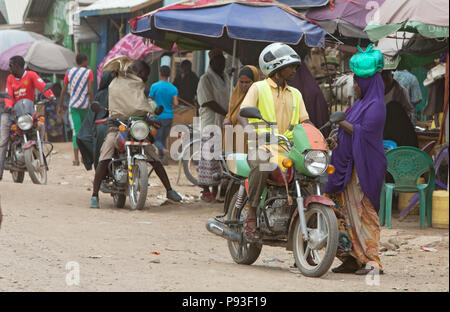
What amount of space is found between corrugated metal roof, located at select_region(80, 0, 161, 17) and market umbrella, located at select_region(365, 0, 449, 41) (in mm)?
11588

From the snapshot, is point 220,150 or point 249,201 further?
point 220,150

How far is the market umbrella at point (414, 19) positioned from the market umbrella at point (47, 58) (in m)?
14.5

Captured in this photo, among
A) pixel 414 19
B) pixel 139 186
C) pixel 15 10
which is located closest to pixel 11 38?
pixel 15 10

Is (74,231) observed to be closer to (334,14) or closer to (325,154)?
(325,154)

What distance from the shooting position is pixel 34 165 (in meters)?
12.4

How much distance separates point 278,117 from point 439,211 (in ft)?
13.3

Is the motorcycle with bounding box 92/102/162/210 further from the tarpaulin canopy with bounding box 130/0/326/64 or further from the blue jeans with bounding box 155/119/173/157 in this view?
the blue jeans with bounding box 155/119/173/157

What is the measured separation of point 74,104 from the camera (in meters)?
14.6

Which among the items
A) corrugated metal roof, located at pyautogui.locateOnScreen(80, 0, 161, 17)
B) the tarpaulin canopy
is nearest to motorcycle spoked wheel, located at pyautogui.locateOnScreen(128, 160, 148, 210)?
the tarpaulin canopy

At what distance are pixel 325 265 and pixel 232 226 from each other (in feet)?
4.02

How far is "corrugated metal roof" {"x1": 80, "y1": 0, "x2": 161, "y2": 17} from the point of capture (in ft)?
68.1

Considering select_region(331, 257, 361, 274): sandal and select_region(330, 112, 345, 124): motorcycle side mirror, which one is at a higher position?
select_region(330, 112, 345, 124): motorcycle side mirror

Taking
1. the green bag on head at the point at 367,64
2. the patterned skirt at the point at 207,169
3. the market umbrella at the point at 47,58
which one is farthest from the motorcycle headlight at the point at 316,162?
the market umbrella at the point at 47,58
